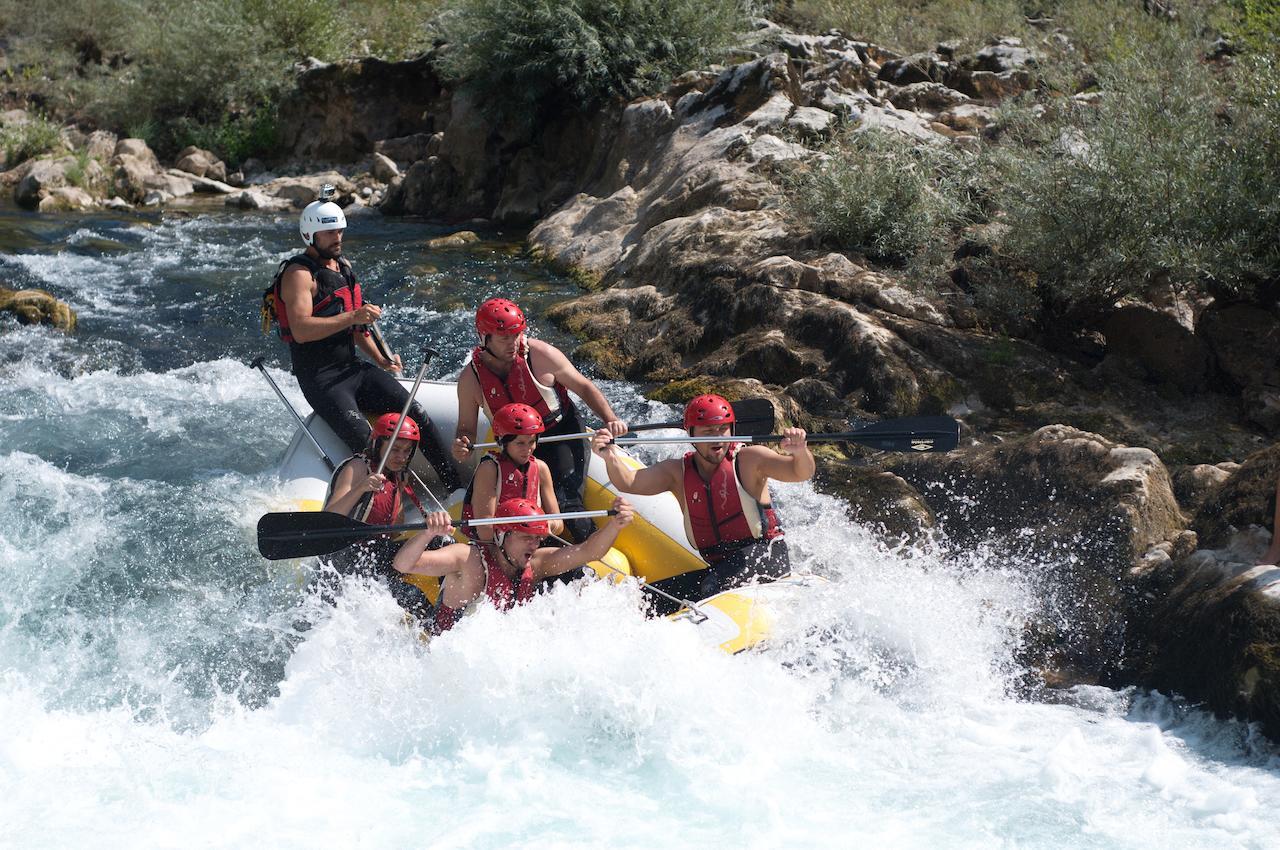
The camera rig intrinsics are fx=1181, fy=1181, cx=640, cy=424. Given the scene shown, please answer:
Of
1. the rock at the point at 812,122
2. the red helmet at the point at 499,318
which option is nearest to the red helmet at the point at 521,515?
the red helmet at the point at 499,318

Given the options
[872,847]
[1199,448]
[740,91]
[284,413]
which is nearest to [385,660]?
[872,847]

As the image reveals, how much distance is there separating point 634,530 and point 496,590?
1.01 meters

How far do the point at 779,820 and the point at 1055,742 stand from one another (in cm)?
126

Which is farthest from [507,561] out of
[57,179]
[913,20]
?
[57,179]

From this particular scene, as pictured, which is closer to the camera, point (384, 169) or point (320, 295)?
point (320, 295)

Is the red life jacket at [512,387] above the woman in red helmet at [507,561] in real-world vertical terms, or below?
above

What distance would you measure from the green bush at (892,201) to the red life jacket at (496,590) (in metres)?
4.90

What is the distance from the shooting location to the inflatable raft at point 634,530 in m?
5.02

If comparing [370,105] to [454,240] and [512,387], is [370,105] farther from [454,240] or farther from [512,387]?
[512,387]

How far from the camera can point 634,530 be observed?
230 inches

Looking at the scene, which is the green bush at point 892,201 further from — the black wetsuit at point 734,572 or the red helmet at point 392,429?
the red helmet at point 392,429

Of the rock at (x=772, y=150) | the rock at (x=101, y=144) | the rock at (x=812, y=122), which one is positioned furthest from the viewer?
the rock at (x=101, y=144)

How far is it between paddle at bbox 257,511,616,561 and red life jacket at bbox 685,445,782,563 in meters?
0.56

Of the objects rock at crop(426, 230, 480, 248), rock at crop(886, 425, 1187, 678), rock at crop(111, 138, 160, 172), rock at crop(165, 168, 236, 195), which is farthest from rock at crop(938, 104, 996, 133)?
rock at crop(111, 138, 160, 172)
